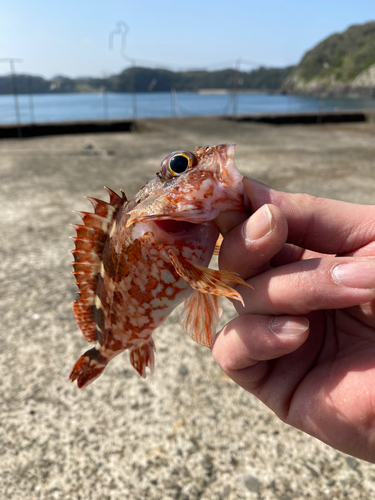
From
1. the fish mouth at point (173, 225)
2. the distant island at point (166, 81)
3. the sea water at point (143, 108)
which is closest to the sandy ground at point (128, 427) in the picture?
the fish mouth at point (173, 225)

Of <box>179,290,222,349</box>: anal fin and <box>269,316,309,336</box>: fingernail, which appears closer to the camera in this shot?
<box>269,316,309,336</box>: fingernail

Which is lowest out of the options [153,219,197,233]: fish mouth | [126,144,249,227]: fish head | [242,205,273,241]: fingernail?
[153,219,197,233]: fish mouth

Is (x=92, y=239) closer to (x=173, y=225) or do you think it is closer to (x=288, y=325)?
(x=173, y=225)

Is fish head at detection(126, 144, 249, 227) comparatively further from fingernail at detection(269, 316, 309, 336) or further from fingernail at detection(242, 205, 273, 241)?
fingernail at detection(269, 316, 309, 336)

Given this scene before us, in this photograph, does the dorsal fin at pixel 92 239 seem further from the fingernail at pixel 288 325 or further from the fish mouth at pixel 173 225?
the fingernail at pixel 288 325

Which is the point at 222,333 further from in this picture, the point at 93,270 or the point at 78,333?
the point at 78,333

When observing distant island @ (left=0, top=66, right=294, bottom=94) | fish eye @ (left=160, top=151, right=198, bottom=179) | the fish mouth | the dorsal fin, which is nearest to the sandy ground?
the dorsal fin

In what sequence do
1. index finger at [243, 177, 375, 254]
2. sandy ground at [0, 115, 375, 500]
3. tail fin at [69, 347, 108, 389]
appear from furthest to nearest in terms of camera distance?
1. sandy ground at [0, 115, 375, 500]
2. tail fin at [69, 347, 108, 389]
3. index finger at [243, 177, 375, 254]

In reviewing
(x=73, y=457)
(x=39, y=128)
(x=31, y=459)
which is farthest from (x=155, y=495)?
(x=39, y=128)
